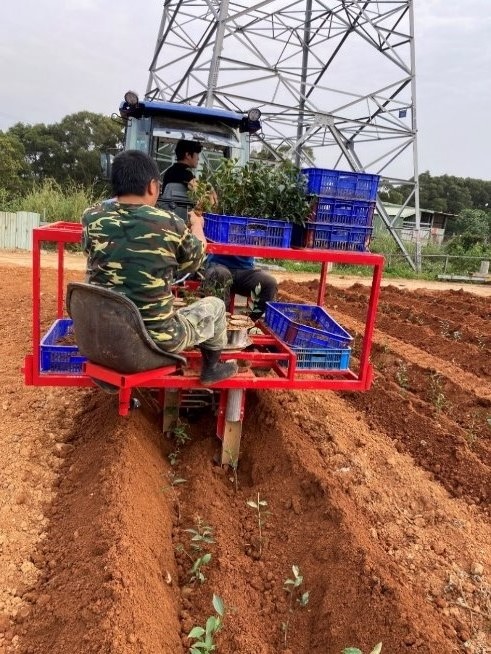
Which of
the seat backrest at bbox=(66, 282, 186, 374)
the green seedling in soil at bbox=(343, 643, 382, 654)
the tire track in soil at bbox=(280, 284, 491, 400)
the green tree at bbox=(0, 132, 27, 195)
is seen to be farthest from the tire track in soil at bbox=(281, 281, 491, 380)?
the green tree at bbox=(0, 132, 27, 195)

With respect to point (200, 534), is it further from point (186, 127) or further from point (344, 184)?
point (186, 127)

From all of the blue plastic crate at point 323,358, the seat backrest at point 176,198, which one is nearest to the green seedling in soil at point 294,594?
the blue plastic crate at point 323,358

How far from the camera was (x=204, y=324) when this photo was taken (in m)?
3.22

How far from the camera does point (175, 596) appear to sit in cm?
272

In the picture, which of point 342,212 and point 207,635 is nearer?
point 207,635

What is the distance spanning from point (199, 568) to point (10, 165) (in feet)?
94.8

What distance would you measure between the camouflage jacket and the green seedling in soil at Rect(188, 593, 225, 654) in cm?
131

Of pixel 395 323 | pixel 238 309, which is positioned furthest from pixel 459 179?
pixel 238 309

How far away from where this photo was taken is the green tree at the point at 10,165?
27188mm

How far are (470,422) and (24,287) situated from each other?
714 cm

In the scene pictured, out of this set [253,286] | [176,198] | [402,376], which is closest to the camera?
[253,286]

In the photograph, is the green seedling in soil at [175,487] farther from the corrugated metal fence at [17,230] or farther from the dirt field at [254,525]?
the corrugated metal fence at [17,230]

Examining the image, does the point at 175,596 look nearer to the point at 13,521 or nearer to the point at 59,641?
the point at 59,641

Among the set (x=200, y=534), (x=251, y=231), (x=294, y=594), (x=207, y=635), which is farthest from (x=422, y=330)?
(x=207, y=635)
